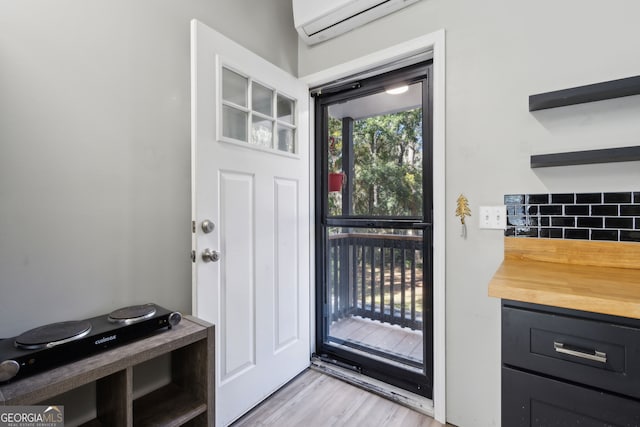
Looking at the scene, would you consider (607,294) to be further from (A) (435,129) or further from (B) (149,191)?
(B) (149,191)

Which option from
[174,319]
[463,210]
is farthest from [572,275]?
[174,319]

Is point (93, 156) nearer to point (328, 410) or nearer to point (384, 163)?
point (384, 163)

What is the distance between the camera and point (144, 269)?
1.40 metres

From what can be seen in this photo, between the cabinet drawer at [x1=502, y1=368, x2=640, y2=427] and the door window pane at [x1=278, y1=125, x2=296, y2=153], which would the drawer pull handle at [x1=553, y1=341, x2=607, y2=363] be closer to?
the cabinet drawer at [x1=502, y1=368, x2=640, y2=427]

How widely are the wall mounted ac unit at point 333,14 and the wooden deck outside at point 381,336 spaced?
78.4 inches

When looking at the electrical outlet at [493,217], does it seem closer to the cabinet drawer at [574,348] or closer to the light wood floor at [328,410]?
the cabinet drawer at [574,348]

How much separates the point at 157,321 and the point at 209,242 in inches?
15.2

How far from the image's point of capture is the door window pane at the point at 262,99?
1713 mm

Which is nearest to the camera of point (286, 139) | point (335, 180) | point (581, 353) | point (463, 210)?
point (581, 353)

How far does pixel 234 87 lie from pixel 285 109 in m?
0.42

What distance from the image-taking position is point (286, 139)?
1.94m

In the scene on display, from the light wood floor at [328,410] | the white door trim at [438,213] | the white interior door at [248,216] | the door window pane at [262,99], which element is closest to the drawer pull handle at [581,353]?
the white door trim at [438,213]

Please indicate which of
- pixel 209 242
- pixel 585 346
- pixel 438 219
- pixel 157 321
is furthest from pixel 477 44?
pixel 157 321

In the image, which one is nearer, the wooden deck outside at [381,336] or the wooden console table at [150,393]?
the wooden console table at [150,393]
